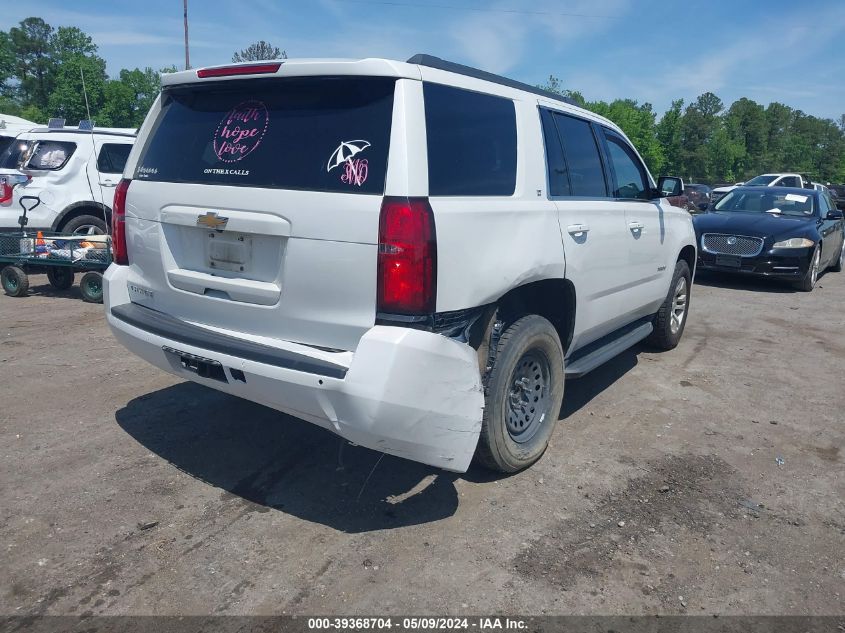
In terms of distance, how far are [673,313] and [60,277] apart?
7580 mm

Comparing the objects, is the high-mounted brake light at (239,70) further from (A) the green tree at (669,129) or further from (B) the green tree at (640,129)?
(A) the green tree at (669,129)

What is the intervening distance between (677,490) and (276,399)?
89.8 inches

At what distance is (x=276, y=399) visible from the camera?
3061 millimetres

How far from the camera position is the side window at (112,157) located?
10.3 metres

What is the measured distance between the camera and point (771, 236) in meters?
10.3

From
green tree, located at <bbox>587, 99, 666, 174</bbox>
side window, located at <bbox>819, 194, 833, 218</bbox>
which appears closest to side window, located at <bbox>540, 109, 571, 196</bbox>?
side window, located at <bbox>819, 194, 833, 218</bbox>

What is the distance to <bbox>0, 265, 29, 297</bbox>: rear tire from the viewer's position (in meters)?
8.54

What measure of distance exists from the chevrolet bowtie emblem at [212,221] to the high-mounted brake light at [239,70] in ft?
2.29

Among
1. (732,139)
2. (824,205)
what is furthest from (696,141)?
(824,205)

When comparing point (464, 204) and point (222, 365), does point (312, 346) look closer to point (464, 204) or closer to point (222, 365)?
point (222, 365)

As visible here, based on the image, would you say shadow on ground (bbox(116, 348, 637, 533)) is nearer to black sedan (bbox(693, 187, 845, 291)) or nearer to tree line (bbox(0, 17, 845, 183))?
black sedan (bbox(693, 187, 845, 291))

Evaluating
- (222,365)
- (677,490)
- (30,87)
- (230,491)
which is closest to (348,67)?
(222,365)

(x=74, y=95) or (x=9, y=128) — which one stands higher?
(x=74, y=95)

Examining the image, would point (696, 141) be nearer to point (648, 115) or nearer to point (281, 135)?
Result: point (648, 115)
